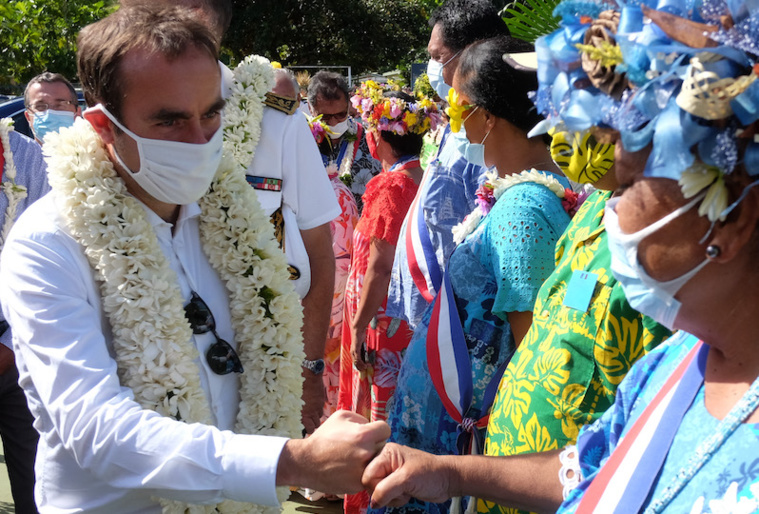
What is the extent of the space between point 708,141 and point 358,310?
3328mm

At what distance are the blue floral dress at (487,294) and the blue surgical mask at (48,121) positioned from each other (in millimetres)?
4569

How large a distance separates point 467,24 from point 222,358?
9.08ft

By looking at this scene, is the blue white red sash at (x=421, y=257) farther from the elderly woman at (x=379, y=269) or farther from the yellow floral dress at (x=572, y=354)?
the yellow floral dress at (x=572, y=354)

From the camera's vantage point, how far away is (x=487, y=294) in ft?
8.85

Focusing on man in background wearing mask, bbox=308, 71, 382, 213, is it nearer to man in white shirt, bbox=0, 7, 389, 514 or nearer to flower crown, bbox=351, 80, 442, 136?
flower crown, bbox=351, 80, 442, 136

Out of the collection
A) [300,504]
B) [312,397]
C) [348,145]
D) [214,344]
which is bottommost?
[300,504]

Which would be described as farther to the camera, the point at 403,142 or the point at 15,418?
the point at 403,142

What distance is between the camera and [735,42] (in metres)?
1.16

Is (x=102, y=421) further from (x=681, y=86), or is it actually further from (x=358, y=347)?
(x=358, y=347)

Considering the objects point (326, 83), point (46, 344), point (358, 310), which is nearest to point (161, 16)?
point (46, 344)

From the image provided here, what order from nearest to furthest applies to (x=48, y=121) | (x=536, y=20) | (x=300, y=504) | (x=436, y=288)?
(x=536, y=20) → (x=436, y=288) → (x=300, y=504) → (x=48, y=121)

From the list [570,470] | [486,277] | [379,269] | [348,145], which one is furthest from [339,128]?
[570,470]

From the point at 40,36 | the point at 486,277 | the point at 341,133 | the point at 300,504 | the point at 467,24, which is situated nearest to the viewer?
the point at 486,277

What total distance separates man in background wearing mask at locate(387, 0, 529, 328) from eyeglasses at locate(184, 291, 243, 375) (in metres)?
1.52
